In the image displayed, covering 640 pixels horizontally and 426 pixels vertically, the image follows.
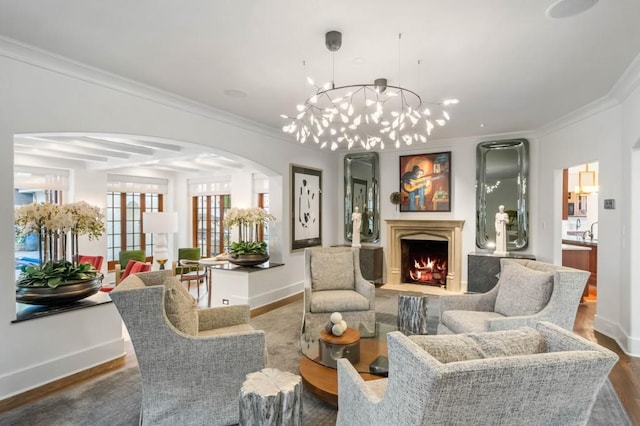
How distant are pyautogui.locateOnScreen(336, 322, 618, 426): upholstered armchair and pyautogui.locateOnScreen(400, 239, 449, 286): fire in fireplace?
5.38 m

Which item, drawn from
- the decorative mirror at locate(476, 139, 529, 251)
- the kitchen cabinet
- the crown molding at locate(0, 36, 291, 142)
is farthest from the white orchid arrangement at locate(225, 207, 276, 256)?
the kitchen cabinet

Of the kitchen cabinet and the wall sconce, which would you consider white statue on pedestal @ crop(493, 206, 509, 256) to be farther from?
the wall sconce

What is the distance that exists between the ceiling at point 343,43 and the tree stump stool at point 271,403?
7.33ft

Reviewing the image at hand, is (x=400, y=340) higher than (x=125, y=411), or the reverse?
(x=400, y=340)

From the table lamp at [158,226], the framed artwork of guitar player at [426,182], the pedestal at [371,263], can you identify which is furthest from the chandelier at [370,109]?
the table lamp at [158,226]

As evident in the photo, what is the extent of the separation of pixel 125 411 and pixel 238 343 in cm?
101

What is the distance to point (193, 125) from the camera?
418 centimetres

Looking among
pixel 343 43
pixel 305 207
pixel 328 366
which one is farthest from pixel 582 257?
pixel 343 43

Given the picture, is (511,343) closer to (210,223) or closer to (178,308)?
(178,308)

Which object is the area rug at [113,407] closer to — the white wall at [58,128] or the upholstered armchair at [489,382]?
the white wall at [58,128]

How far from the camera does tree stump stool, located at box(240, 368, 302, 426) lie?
1772 millimetres

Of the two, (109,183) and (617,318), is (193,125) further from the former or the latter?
(617,318)

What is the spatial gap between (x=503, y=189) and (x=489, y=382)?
213 inches

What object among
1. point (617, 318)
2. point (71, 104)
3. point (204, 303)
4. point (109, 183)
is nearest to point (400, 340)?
point (71, 104)
